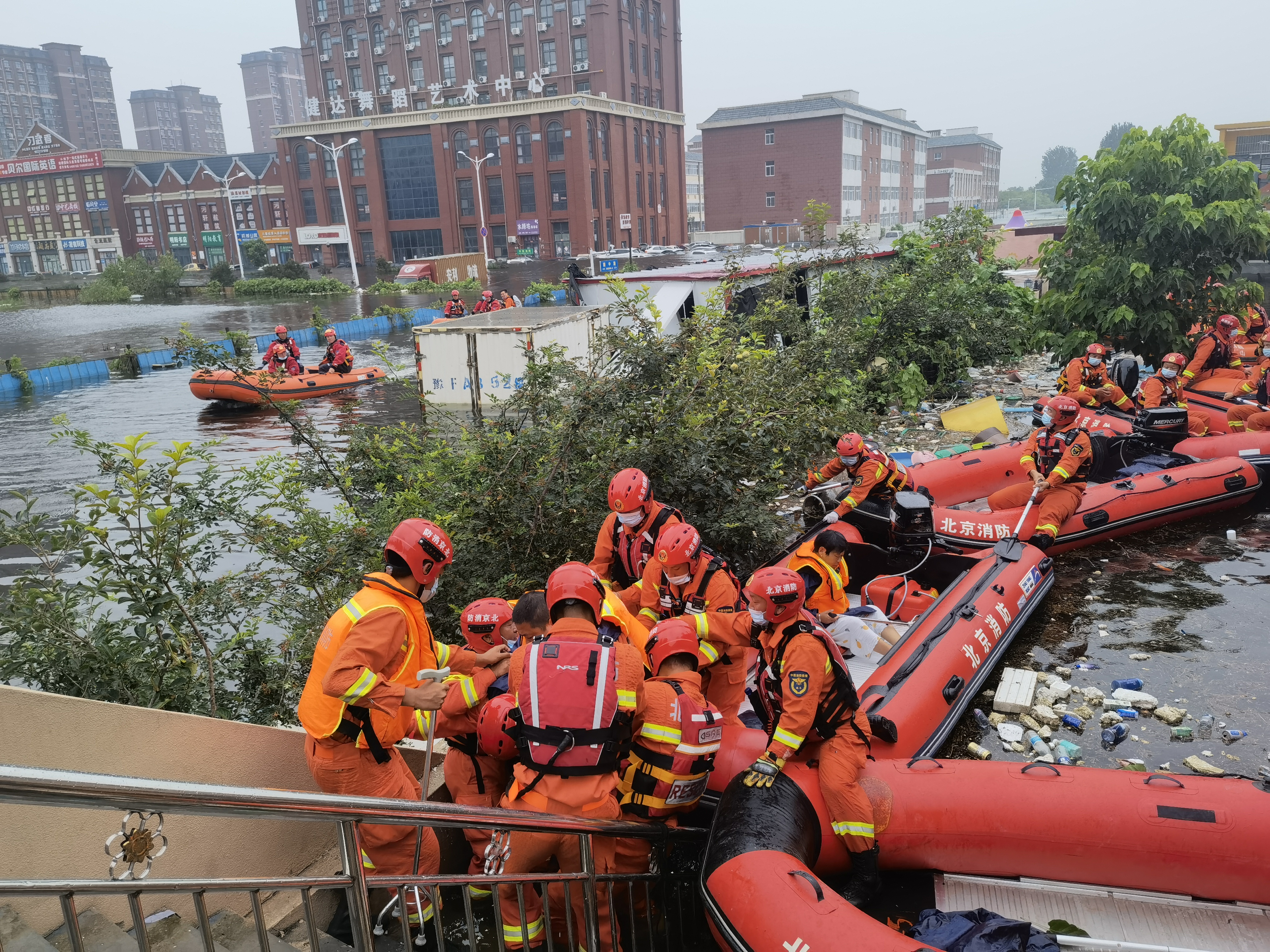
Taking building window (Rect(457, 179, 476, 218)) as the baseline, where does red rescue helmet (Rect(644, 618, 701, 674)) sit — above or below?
below

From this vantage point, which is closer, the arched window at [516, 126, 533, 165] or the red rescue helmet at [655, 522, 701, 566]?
the red rescue helmet at [655, 522, 701, 566]

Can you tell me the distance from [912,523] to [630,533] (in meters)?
2.61

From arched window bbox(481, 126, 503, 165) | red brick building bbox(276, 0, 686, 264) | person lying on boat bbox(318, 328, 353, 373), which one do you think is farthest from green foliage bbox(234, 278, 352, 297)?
person lying on boat bbox(318, 328, 353, 373)

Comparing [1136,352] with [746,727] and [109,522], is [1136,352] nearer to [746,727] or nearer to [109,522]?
[746,727]

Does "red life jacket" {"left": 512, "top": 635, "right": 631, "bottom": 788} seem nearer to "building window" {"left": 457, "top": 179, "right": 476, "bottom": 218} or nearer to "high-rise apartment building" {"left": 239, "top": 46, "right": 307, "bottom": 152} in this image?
"building window" {"left": 457, "top": 179, "right": 476, "bottom": 218}

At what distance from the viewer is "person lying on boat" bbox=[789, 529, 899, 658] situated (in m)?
5.07

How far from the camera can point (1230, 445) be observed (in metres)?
9.15

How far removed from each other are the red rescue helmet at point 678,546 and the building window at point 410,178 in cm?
5126

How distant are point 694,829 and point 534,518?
275cm

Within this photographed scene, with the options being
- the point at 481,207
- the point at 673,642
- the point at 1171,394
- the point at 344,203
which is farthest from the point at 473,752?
the point at 481,207

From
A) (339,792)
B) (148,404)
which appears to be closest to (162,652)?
(339,792)

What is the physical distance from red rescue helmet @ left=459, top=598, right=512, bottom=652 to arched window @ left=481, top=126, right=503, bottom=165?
50.5 meters

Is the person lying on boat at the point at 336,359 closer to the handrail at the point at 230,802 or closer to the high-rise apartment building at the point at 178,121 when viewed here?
the handrail at the point at 230,802

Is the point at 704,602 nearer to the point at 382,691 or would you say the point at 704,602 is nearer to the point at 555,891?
the point at 555,891
